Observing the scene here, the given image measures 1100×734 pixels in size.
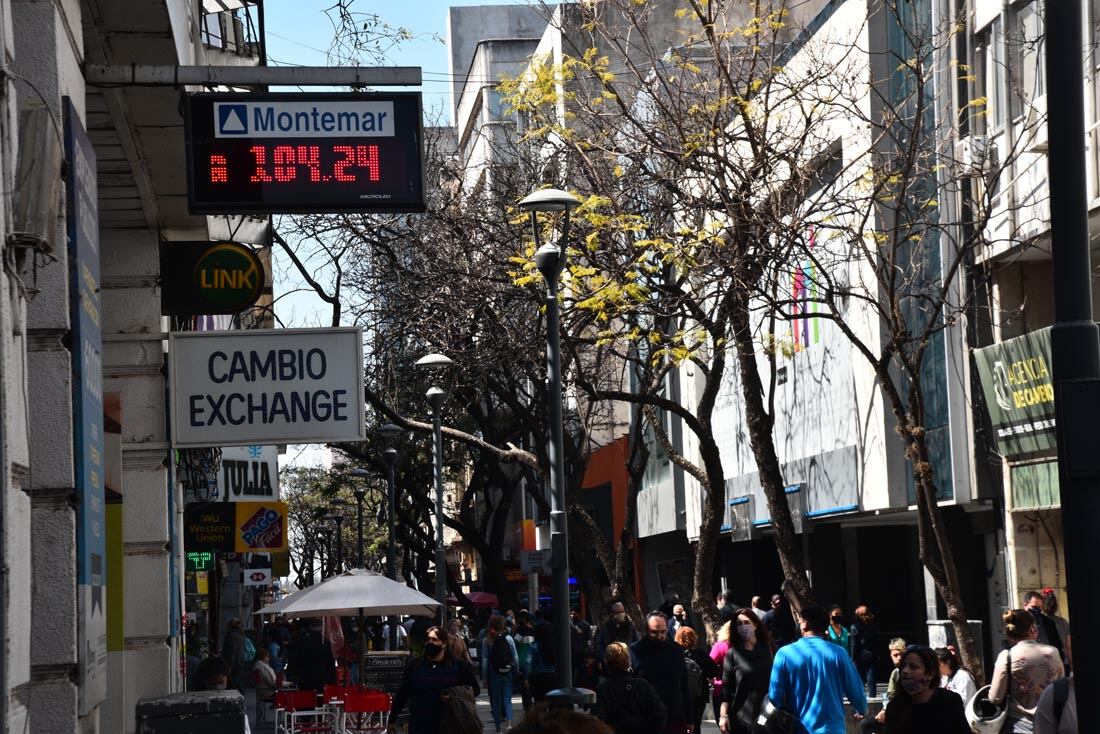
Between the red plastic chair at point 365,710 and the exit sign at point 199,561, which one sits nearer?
the red plastic chair at point 365,710

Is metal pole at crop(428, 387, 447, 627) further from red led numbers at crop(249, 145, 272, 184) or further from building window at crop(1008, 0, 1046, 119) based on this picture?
red led numbers at crop(249, 145, 272, 184)

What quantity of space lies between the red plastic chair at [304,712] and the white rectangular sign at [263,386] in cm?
990

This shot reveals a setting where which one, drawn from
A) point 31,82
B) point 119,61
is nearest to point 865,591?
point 119,61

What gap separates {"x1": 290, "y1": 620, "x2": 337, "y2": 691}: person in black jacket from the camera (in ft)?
76.3

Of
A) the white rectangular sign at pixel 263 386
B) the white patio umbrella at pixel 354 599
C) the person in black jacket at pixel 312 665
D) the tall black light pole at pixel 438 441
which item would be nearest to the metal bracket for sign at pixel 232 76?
the white rectangular sign at pixel 263 386

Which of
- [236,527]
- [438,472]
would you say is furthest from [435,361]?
[236,527]

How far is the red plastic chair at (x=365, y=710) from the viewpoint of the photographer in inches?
767

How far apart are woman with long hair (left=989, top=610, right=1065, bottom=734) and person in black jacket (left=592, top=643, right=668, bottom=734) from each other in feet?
7.05

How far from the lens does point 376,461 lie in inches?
1802

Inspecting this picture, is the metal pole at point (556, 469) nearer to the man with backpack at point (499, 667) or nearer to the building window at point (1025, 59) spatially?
the building window at point (1025, 59)

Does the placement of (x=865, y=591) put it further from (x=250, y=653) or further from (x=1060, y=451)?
(x=1060, y=451)

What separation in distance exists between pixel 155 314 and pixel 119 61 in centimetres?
341

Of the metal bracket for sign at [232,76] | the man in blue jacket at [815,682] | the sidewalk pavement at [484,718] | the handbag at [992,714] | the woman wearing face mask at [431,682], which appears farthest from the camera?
the sidewalk pavement at [484,718]

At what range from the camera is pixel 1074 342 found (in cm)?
720
